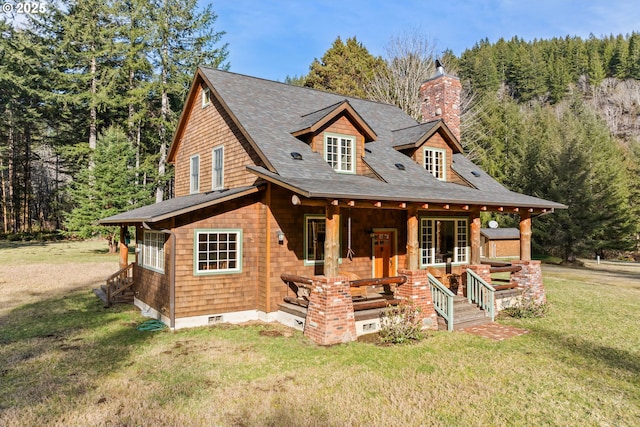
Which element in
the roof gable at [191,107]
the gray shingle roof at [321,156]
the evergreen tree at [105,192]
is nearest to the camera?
the gray shingle roof at [321,156]

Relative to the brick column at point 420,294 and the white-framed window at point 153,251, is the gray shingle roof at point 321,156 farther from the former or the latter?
the white-framed window at point 153,251

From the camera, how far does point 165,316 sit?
10844mm

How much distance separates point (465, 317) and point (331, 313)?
4.67 m

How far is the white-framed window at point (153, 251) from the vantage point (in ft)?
37.7

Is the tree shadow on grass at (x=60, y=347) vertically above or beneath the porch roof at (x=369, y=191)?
beneath

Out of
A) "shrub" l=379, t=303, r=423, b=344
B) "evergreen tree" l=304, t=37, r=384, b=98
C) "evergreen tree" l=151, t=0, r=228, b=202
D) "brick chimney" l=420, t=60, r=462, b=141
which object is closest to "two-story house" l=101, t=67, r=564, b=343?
"shrub" l=379, t=303, r=423, b=344

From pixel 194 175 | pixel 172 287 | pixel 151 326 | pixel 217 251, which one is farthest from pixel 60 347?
pixel 194 175

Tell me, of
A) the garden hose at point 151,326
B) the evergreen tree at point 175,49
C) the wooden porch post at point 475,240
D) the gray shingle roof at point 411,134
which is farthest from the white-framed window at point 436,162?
the evergreen tree at point 175,49

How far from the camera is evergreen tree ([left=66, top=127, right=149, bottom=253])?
2747 centimetres

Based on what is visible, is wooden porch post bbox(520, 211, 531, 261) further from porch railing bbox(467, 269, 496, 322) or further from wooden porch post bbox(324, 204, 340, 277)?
wooden porch post bbox(324, 204, 340, 277)

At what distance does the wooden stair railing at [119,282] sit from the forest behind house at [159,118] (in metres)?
15.2

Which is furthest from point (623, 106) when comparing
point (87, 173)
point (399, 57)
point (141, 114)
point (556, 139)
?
point (87, 173)

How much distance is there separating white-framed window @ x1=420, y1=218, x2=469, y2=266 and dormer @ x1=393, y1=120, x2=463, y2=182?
193cm

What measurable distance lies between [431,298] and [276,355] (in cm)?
493
